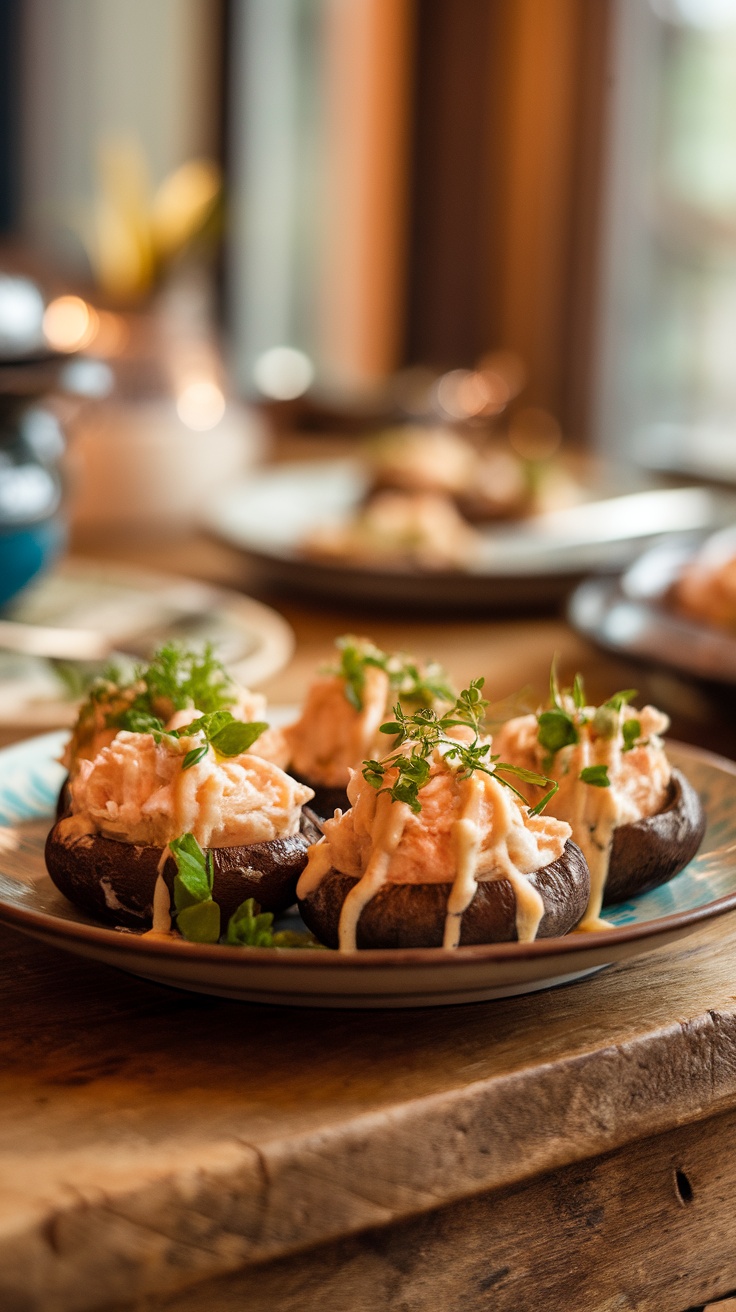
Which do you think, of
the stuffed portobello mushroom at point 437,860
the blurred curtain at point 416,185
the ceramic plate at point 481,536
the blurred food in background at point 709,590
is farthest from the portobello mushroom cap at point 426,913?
the blurred curtain at point 416,185

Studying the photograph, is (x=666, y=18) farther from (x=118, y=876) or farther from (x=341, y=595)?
(x=118, y=876)

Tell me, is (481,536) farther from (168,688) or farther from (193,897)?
(193,897)

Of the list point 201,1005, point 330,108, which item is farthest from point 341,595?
point 330,108

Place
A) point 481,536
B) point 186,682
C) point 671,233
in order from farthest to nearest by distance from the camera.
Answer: point 671,233 → point 481,536 → point 186,682

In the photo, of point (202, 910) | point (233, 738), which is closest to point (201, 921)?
point (202, 910)

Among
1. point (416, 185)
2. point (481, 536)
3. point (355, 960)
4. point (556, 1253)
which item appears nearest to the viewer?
point (355, 960)

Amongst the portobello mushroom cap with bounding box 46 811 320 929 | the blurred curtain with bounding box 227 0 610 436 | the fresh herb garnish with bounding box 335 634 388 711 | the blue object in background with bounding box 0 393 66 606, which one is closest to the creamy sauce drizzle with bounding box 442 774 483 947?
the portobello mushroom cap with bounding box 46 811 320 929

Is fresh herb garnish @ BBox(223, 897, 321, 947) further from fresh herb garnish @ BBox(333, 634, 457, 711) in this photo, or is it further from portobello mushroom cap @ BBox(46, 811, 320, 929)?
fresh herb garnish @ BBox(333, 634, 457, 711)
